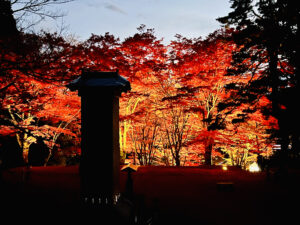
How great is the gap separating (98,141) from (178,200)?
4208 mm

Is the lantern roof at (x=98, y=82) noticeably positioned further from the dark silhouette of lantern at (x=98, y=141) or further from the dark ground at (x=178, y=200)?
the dark ground at (x=178, y=200)

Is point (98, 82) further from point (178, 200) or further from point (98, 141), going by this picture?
point (178, 200)

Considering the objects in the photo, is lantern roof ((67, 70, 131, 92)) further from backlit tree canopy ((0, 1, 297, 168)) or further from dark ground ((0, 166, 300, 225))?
backlit tree canopy ((0, 1, 297, 168))

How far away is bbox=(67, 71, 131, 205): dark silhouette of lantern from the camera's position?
4.70 meters

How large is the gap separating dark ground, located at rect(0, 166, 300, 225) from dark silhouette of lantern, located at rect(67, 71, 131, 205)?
0.44 m

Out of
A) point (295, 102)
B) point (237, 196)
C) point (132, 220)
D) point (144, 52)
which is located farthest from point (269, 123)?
point (132, 220)

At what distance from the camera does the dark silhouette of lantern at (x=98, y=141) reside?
15.4ft

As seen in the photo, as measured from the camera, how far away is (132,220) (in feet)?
14.7

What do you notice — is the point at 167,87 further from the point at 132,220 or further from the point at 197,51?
the point at 132,220

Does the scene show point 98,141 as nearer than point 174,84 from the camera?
Yes

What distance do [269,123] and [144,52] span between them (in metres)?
8.46

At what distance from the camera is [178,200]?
7.71 meters

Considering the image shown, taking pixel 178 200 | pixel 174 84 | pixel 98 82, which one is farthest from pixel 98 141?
pixel 174 84

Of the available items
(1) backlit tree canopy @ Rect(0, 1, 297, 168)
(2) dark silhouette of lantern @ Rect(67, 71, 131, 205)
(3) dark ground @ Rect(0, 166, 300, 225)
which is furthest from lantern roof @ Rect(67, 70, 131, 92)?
(1) backlit tree canopy @ Rect(0, 1, 297, 168)
